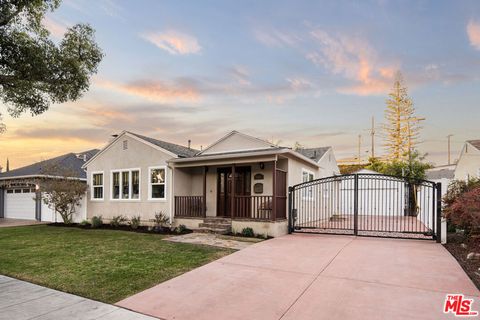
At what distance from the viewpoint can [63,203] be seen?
16.1 m

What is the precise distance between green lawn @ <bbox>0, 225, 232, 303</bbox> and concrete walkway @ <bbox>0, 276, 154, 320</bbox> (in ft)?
0.82

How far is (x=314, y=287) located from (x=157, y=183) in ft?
34.2

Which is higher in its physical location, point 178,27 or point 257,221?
point 178,27

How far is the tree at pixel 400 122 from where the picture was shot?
36.6 metres

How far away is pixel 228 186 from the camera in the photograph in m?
13.9

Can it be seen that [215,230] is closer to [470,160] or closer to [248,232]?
[248,232]

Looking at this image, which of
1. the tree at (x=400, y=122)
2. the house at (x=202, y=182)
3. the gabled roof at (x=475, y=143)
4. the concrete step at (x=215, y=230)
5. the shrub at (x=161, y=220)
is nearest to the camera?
the concrete step at (x=215, y=230)

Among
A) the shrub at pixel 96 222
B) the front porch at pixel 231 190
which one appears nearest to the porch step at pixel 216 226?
the front porch at pixel 231 190

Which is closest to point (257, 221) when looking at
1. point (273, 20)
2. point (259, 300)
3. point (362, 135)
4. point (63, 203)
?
point (259, 300)

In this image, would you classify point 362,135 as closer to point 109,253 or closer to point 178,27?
point 178,27

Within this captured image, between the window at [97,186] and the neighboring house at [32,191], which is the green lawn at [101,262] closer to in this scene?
the window at [97,186]

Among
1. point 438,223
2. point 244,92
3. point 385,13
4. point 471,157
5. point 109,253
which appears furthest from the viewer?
point 471,157

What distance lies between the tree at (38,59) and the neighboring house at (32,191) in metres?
7.09

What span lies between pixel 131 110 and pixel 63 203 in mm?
6211
